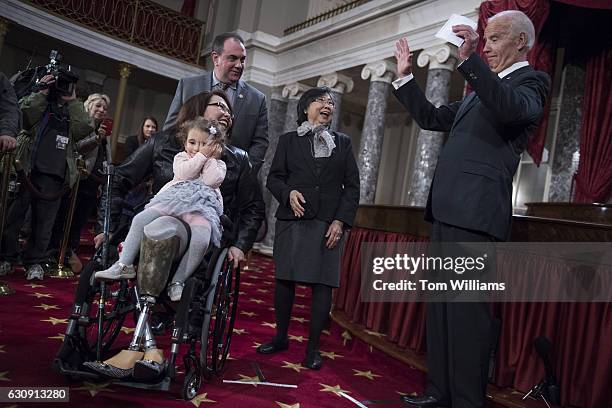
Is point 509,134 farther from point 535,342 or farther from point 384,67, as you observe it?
point 384,67

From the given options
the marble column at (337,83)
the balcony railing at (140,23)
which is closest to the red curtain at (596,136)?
the marble column at (337,83)

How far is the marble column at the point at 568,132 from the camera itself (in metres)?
5.96

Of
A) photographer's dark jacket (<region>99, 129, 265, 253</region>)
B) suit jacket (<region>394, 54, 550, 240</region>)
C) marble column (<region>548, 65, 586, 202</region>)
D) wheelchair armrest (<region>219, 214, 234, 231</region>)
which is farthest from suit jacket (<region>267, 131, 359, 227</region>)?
marble column (<region>548, 65, 586, 202</region>)

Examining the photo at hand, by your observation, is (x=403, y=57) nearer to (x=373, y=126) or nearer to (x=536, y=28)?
(x=536, y=28)

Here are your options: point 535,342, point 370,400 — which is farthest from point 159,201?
point 535,342

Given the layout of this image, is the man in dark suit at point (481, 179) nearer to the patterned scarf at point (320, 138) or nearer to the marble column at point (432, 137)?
the patterned scarf at point (320, 138)

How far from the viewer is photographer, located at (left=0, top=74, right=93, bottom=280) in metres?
3.44

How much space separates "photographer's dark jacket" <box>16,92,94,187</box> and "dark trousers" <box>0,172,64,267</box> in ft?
0.39

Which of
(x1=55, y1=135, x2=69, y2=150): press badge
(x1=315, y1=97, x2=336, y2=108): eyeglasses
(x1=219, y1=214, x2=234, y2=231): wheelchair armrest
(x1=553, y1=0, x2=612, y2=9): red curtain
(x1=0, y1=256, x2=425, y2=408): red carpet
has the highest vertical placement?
(x1=553, y1=0, x2=612, y2=9): red curtain

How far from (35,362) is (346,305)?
2161 millimetres

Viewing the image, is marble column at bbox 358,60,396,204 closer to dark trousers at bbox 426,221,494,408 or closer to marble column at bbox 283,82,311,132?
marble column at bbox 283,82,311,132

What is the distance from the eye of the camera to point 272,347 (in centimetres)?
265

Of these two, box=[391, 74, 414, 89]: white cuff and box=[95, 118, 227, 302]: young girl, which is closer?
box=[95, 118, 227, 302]: young girl

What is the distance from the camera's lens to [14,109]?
2902 millimetres
